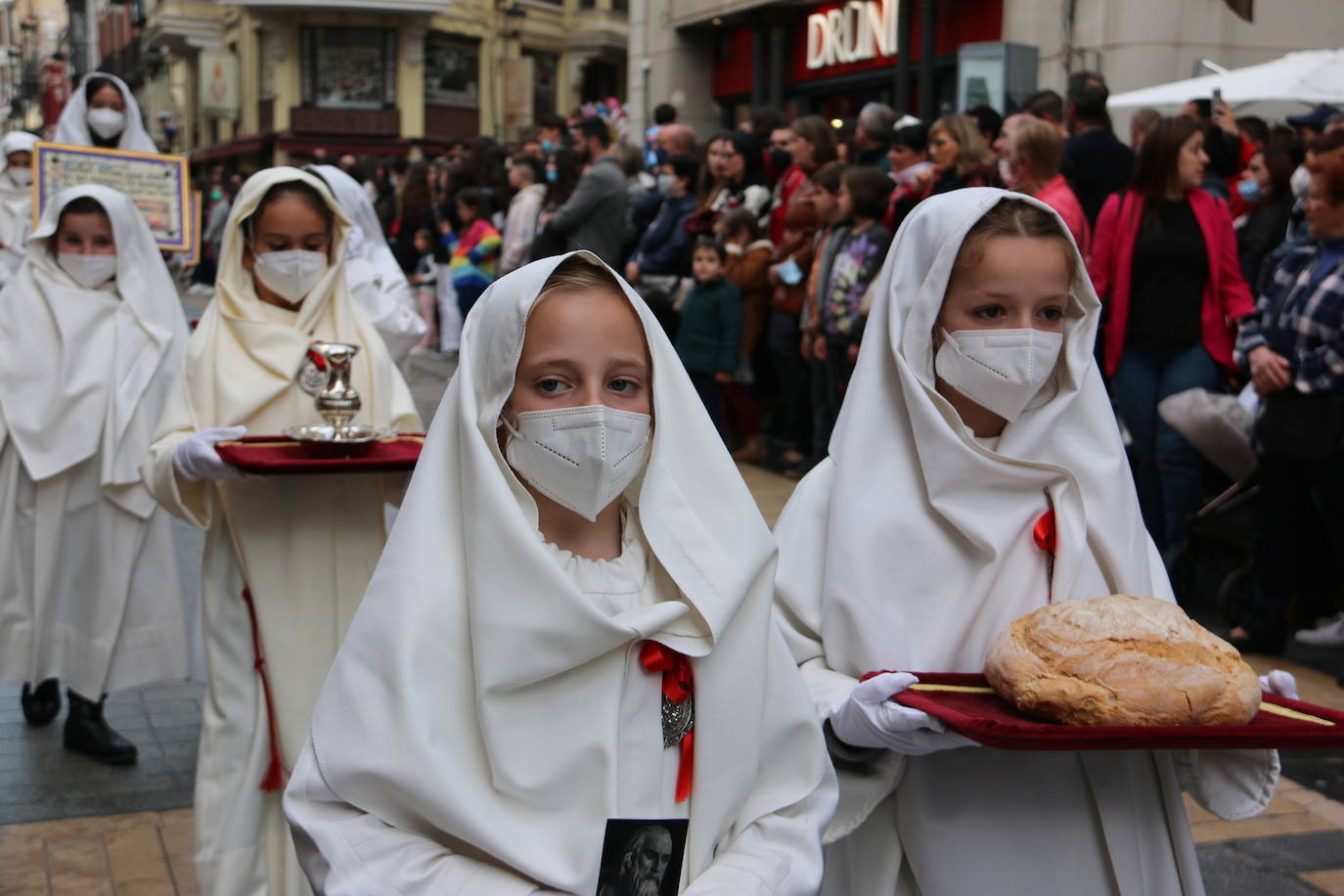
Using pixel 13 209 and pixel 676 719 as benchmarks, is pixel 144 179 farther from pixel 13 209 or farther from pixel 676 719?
pixel 676 719

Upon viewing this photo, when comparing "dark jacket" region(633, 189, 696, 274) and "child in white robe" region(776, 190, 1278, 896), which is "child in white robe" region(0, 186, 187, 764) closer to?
"child in white robe" region(776, 190, 1278, 896)

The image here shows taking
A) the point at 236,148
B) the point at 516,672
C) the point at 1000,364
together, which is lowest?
the point at 516,672

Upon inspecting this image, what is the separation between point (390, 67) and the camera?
41719 millimetres

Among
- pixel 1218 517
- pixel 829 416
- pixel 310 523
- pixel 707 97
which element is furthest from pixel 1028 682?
pixel 707 97

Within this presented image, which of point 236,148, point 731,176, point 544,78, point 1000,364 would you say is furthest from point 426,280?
point 236,148

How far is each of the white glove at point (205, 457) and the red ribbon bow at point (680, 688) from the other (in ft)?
5.92

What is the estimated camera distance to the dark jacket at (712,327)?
32.8 ft

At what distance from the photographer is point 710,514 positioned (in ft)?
7.59

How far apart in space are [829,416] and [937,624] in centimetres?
693

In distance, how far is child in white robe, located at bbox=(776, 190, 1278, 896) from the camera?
8.37 feet

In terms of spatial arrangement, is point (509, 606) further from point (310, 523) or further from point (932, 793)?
point (310, 523)

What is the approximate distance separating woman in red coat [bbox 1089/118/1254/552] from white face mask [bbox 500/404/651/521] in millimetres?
5198

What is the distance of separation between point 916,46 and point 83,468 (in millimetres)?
16785

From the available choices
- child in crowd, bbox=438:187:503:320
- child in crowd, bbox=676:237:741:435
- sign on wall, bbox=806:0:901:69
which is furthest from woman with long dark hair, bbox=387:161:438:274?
child in crowd, bbox=676:237:741:435
